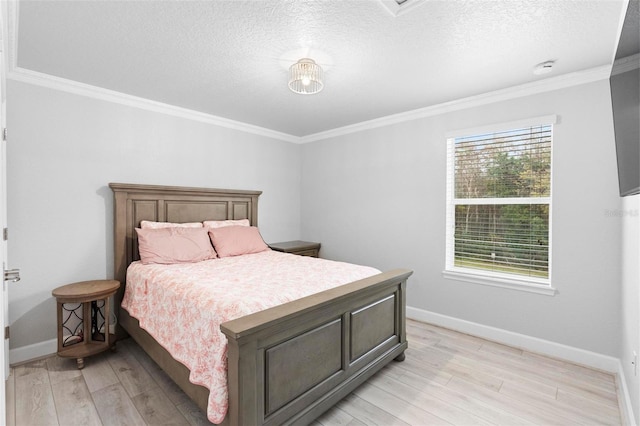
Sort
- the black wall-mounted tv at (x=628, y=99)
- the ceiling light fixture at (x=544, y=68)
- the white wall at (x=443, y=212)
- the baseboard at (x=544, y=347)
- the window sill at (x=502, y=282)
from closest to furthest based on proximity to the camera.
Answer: the black wall-mounted tv at (x=628, y=99), the baseboard at (x=544, y=347), the ceiling light fixture at (x=544, y=68), the white wall at (x=443, y=212), the window sill at (x=502, y=282)

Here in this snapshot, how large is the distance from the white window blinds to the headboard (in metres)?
2.57

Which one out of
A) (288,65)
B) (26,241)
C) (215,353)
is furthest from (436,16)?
(26,241)

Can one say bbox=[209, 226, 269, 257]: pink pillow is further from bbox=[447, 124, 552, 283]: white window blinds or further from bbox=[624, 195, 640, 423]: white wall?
bbox=[624, 195, 640, 423]: white wall

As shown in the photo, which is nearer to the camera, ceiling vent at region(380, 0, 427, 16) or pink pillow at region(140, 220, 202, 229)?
ceiling vent at region(380, 0, 427, 16)

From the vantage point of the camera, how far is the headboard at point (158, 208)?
3098mm

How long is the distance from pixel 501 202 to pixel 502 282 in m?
0.78

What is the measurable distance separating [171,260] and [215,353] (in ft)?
5.01

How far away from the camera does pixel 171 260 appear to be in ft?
9.60

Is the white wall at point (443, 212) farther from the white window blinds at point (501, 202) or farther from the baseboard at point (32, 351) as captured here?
the baseboard at point (32, 351)

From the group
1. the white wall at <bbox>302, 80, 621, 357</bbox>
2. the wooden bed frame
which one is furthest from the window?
the wooden bed frame

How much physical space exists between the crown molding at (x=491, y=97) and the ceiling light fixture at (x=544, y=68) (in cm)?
25

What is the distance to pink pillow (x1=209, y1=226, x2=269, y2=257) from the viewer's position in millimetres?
3402

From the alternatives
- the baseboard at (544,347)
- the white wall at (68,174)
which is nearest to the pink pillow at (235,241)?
the white wall at (68,174)

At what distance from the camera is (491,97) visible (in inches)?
124
